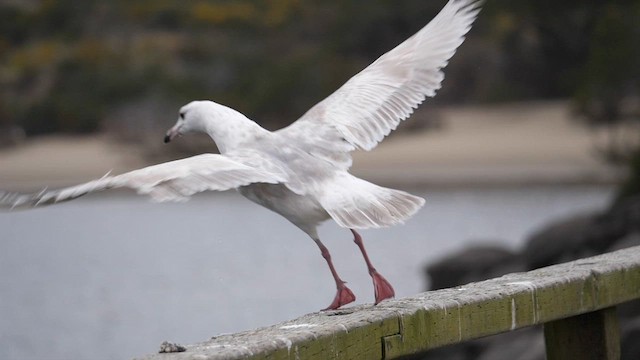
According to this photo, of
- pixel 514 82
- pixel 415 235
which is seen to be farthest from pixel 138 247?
pixel 514 82

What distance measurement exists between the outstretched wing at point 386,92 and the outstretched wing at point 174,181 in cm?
43

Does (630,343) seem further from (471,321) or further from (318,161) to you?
(471,321)

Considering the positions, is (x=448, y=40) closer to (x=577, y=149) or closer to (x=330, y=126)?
(x=330, y=126)

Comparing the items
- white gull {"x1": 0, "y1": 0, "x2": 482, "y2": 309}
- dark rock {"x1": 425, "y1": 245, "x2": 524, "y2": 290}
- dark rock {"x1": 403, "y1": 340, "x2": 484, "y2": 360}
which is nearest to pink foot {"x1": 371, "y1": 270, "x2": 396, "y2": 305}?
white gull {"x1": 0, "y1": 0, "x2": 482, "y2": 309}

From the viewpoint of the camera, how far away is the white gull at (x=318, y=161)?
13.2ft

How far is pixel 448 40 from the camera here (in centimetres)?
527

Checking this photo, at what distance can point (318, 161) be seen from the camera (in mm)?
4406

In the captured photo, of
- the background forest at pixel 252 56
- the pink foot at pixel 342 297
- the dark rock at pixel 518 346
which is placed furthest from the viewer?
the background forest at pixel 252 56

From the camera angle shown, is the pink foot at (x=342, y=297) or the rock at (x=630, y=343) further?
the rock at (x=630, y=343)

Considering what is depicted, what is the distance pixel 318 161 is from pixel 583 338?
1.14m

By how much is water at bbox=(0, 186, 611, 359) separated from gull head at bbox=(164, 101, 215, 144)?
422 inches

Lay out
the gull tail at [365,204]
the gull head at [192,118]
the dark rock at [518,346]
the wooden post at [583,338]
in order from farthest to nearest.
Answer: the dark rock at [518,346]
the gull head at [192,118]
the gull tail at [365,204]
the wooden post at [583,338]

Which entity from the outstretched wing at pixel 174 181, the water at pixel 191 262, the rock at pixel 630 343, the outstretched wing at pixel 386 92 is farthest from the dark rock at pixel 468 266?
the outstretched wing at pixel 174 181

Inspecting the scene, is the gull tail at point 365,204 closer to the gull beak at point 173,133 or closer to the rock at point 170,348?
the gull beak at point 173,133
